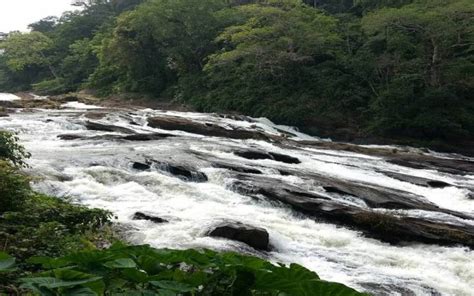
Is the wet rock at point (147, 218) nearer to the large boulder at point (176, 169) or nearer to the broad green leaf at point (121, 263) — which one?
the large boulder at point (176, 169)

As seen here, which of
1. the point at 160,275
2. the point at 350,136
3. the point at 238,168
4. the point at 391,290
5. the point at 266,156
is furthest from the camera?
the point at 350,136

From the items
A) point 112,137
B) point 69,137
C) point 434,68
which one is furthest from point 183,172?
point 434,68

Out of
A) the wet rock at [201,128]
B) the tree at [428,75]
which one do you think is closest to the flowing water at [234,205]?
the wet rock at [201,128]

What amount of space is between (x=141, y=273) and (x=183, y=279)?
185mm

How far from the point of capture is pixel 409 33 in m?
30.0

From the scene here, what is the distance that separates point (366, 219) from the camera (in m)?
10.2

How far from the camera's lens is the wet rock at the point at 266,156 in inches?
659

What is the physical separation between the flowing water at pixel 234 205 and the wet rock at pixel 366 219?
0.80 ft

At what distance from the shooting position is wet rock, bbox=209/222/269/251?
8094mm

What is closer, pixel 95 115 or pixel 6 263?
pixel 6 263

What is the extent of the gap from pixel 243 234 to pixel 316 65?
26.0m

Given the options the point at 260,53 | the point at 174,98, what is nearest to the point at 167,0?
the point at 174,98

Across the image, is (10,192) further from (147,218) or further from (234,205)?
(234,205)

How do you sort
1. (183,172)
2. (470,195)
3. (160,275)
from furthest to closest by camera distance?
(470,195) < (183,172) < (160,275)
